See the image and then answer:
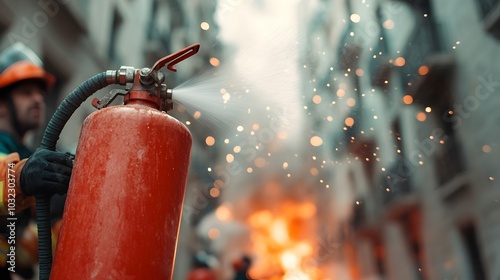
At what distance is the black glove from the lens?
1398mm

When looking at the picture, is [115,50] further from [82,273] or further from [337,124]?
[82,273]

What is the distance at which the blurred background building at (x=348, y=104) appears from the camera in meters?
3.47

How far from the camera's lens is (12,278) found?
6.63 feet

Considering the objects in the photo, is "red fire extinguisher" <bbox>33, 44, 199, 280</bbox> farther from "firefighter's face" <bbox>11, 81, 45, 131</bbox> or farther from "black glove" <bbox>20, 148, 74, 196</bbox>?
"firefighter's face" <bbox>11, 81, 45, 131</bbox>

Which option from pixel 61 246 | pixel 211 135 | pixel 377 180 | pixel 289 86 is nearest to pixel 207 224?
pixel 211 135

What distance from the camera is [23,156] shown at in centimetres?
211

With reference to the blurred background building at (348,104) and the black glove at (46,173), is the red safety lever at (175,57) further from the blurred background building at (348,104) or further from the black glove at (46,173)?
the blurred background building at (348,104)

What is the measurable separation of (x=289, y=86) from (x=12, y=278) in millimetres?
2093

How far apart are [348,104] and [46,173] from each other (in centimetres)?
263

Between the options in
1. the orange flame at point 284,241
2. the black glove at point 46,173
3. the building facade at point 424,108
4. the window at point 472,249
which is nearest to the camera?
the black glove at point 46,173

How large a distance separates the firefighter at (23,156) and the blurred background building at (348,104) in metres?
0.62

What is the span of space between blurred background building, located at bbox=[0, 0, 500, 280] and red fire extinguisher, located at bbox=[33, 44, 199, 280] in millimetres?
1398

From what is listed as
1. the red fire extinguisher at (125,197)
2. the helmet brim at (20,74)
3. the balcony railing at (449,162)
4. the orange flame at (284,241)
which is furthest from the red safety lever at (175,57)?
the orange flame at (284,241)

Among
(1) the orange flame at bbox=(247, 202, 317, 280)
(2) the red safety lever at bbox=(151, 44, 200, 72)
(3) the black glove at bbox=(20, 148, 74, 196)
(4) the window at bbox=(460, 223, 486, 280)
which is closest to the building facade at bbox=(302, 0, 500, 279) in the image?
(4) the window at bbox=(460, 223, 486, 280)
